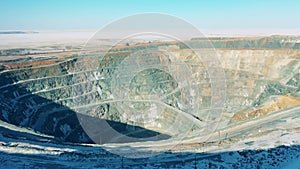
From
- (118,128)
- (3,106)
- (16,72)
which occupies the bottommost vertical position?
(118,128)

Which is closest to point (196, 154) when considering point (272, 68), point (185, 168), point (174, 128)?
point (185, 168)

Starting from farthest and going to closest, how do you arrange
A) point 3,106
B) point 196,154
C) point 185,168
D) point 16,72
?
point 16,72, point 3,106, point 196,154, point 185,168

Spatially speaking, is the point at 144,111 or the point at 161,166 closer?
the point at 161,166

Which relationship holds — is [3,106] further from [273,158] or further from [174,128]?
[273,158]

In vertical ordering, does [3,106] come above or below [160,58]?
below

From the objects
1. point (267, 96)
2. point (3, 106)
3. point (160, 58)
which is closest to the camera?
point (3, 106)

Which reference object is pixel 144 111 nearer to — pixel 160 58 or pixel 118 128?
pixel 118 128

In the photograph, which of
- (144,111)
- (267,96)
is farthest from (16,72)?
(267,96)
